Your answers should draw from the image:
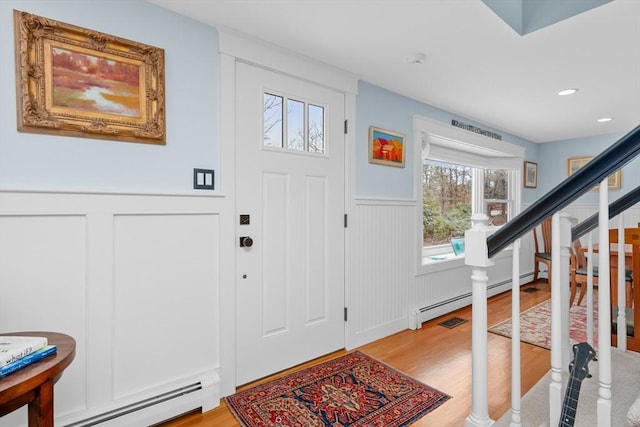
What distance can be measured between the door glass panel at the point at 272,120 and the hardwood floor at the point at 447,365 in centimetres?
162

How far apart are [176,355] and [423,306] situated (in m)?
2.38

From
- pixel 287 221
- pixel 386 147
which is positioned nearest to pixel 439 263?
pixel 386 147

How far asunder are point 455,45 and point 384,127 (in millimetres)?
925

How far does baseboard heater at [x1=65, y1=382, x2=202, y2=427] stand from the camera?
157 centimetres

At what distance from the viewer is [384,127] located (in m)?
2.96

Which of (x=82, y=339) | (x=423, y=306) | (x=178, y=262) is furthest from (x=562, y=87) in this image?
(x=82, y=339)

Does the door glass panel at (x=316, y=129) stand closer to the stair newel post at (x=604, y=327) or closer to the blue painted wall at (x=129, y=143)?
the blue painted wall at (x=129, y=143)

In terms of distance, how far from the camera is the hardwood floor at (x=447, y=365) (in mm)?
1811

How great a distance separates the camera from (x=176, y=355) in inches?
72.6

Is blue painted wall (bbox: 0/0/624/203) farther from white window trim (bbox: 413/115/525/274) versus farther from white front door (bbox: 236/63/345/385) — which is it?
white window trim (bbox: 413/115/525/274)

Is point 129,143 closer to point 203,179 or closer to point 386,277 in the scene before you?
point 203,179

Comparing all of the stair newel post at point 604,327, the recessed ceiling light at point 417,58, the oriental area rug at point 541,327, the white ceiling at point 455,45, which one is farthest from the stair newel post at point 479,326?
the oriental area rug at point 541,327

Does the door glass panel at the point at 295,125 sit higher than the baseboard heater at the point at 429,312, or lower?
higher

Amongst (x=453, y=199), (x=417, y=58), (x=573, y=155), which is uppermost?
(x=417, y=58)
